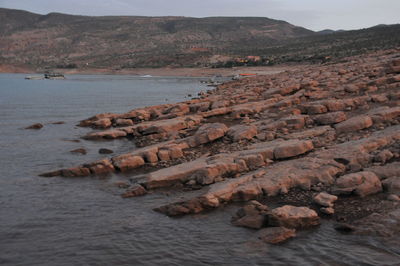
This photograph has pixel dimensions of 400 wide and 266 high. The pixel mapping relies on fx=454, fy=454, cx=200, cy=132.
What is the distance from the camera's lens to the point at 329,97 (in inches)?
1000

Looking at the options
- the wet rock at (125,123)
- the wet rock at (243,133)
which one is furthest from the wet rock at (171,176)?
the wet rock at (125,123)

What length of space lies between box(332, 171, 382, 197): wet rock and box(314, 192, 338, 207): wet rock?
51cm

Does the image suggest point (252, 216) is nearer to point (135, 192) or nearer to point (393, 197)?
point (393, 197)

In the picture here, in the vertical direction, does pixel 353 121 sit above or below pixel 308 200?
above

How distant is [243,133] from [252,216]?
8.03 m

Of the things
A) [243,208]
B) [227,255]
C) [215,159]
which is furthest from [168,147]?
[227,255]

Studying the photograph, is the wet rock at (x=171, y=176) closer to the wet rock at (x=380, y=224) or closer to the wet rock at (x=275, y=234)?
the wet rock at (x=275, y=234)

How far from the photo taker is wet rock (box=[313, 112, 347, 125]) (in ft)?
65.1

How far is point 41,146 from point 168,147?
28.7ft

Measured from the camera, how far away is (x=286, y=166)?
15.1m

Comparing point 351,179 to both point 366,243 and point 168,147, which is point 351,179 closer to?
point 366,243

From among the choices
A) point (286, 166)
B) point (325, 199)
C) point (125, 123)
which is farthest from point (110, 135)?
point (325, 199)

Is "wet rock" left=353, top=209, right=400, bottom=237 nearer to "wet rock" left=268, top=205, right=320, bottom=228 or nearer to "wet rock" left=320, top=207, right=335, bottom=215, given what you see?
"wet rock" left=320, top=207, right=335, bottom=215

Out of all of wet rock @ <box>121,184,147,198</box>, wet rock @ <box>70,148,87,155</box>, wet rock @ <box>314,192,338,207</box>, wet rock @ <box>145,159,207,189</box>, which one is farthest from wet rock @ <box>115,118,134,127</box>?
wet rock @ <box>314,192,338,207</box>
